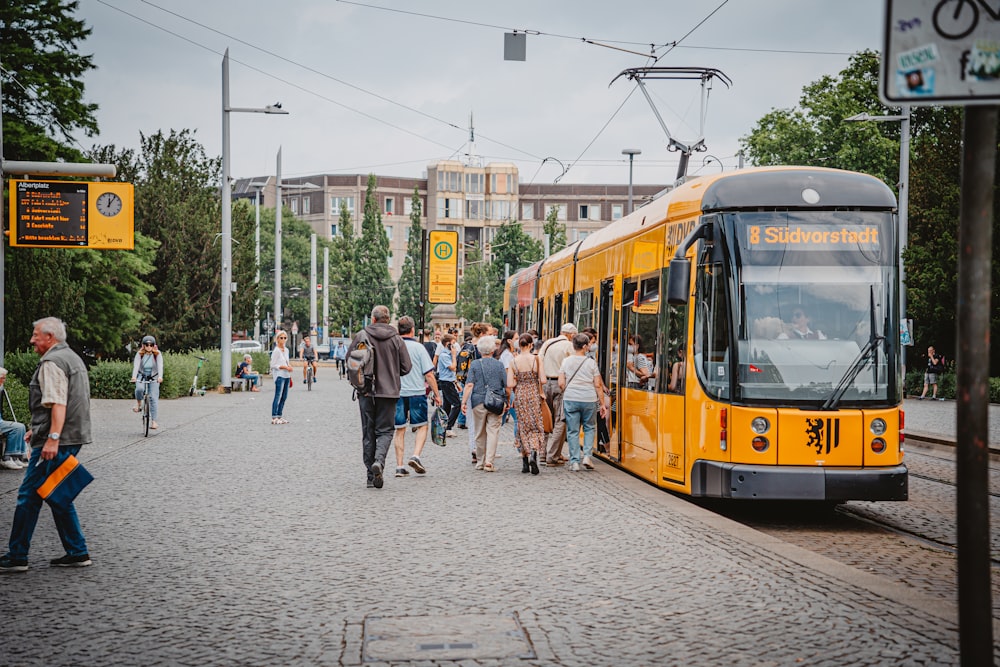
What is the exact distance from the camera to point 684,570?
7.93 metres

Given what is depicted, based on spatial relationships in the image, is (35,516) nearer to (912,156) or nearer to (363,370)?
(363,370)

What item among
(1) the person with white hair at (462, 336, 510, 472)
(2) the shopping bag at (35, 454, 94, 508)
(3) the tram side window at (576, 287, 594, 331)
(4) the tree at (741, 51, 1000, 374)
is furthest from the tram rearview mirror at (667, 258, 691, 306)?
(4) the tree at (741, 51, 1000, 374)

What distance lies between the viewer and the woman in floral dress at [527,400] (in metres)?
14.6

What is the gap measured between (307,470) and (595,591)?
26.2 ft

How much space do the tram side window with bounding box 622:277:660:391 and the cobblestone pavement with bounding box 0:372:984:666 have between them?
1345 mm

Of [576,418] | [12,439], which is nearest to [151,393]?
[12,439]

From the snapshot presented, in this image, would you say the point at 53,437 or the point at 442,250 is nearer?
the point at 53,437

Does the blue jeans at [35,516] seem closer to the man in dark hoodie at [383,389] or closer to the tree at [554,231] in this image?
the man in dark hoodie at [383,389]

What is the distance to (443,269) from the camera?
39.7 metres

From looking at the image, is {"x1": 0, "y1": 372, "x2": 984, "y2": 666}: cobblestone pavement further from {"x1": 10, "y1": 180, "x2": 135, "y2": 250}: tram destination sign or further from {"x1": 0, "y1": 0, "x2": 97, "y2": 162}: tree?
{"x1": 0, "y1": 0, "x2": 97, "y2": 162}: tree

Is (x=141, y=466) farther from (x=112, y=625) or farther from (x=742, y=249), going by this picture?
(x=112, y=625)

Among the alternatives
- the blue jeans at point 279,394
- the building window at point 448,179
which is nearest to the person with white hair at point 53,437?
the blue jeans at point 279,394

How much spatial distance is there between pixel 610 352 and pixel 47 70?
2109 centimetres

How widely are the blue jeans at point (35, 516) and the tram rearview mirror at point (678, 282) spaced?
5.34 meters
